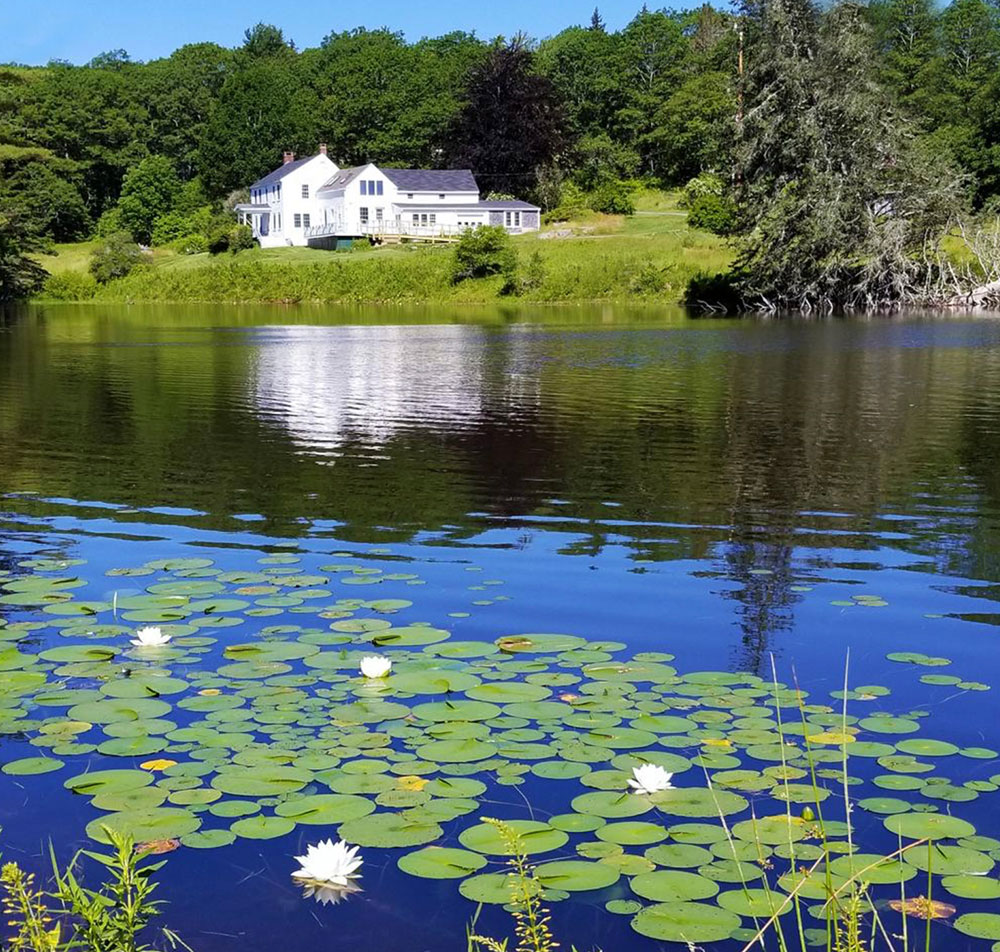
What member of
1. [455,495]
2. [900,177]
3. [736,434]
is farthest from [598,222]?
[455,495]

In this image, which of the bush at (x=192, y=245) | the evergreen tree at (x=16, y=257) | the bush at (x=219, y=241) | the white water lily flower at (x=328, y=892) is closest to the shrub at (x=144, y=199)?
the bush at (x=192, y=245)

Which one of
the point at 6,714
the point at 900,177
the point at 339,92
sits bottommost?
the point at 6,714

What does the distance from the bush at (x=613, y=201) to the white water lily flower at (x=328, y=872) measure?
80668 mm

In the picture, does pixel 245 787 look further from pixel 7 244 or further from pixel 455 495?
pixel 7 244

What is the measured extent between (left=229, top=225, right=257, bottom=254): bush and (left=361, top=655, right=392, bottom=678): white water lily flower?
82679 millimetres

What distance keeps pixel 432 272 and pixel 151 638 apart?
220ft

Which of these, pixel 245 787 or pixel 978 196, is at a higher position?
pixel 978 196

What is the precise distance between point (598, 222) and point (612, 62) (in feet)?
120

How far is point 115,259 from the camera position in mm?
83250

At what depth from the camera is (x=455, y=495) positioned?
13516mm

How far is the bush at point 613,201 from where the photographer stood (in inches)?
3246

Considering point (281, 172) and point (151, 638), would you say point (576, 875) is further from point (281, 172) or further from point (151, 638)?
point (281, 172)

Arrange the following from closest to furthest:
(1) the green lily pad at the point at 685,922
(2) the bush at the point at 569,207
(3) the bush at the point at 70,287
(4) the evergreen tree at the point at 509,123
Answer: (1) the green lily pad at the point at 685,922 < (3) the bush at the point at 70,287 < (2) the bush at the point at 569,207 < (4) the evergreen tree at the point at 509,123

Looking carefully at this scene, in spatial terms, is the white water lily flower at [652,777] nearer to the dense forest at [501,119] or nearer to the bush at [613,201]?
the dense forest at [501,119]
